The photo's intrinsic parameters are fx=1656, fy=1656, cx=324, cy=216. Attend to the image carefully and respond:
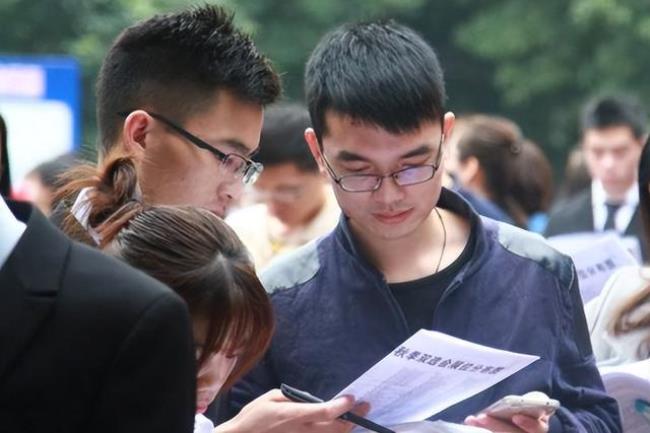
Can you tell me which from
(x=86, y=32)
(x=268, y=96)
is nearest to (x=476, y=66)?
(x=86, y=32)

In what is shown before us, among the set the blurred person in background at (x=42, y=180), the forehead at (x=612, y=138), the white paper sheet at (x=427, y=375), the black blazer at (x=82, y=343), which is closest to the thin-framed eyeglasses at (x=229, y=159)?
the white paper sheet at (x=427, y=375)

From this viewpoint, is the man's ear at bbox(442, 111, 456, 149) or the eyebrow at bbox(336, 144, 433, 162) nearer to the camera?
the eyebrow at bbox(336, 144, 433, 162)

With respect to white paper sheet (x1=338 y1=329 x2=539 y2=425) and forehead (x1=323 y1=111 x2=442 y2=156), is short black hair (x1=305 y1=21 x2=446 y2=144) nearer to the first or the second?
forehead (x1=323 y1=111 x2=442 y2=156)

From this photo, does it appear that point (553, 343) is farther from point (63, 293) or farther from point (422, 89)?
point (63, 293)

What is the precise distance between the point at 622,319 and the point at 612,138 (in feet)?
17.1

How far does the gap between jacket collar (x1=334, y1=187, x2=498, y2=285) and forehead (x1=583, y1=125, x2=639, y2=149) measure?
222 inches

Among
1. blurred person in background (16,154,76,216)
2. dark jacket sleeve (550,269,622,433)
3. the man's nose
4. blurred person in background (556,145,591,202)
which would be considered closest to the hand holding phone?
dark jacket sleeve (550,269,622,433)

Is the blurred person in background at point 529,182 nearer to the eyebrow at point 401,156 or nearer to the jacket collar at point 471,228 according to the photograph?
the jacket collar at point 471,228

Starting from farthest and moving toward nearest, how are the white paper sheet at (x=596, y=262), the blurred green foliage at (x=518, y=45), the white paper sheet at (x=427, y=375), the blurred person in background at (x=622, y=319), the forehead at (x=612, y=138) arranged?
1. the blurred green foliage at (x=518, y=45)
2. the forehead at (x=612, y=138)
3. the white paper sheet at (x=596, y=262)
4. the blurred person in background at (x=622, y=319)
5. the white paper sheet at (x=427, y=375)

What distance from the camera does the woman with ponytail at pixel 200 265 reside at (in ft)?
8.44

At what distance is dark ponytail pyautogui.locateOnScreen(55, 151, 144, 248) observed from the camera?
2746 millimetres

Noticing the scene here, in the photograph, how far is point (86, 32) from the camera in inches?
877

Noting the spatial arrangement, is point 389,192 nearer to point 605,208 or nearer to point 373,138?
point 373,138

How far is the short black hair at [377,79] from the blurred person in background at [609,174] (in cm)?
398
